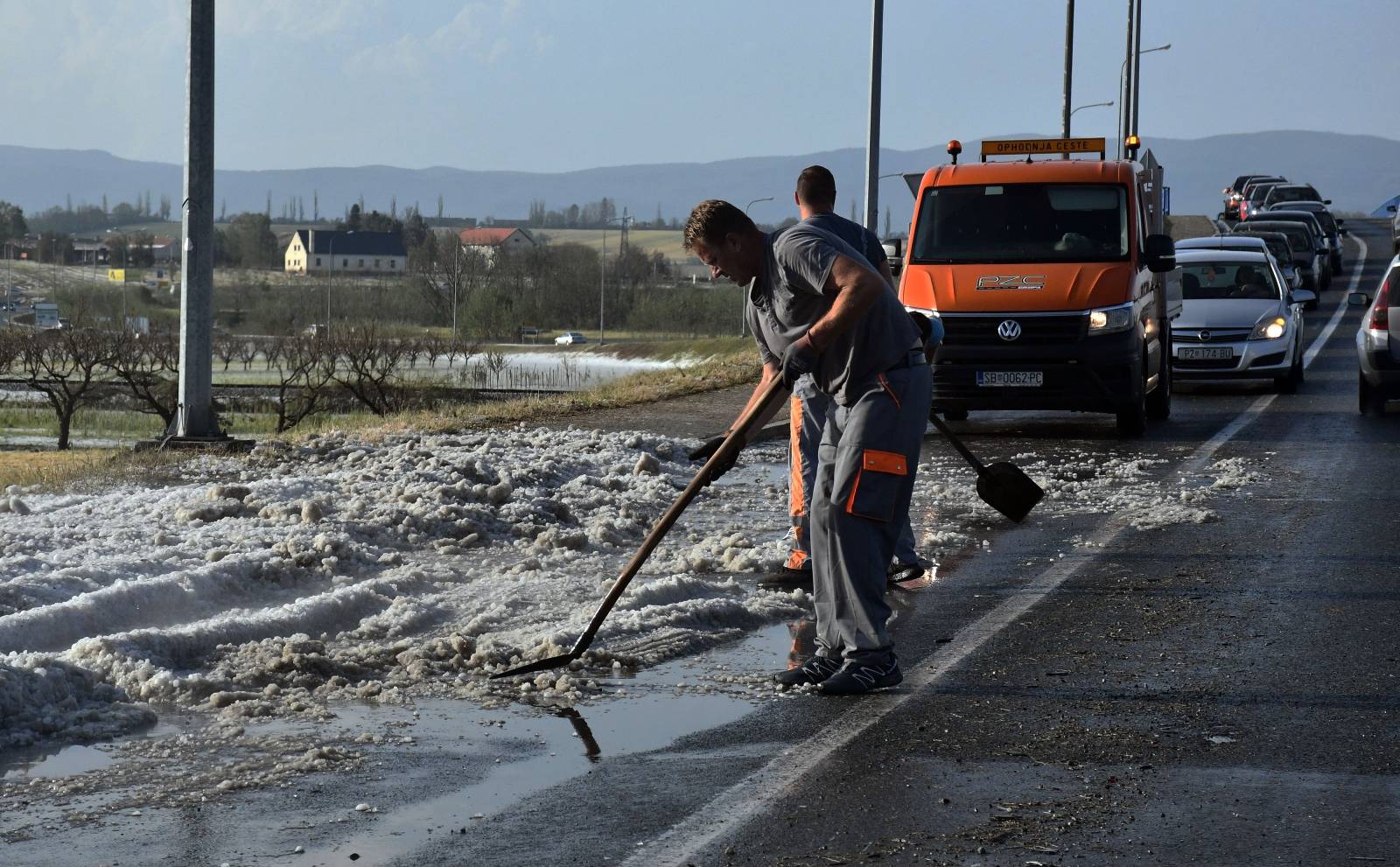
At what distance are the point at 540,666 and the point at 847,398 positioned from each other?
60.0 inches

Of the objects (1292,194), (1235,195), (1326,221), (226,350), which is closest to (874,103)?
(1326,221)

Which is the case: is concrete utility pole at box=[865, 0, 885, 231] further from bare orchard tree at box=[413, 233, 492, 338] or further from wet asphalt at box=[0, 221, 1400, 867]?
bare orchard tree at box=[413, 233, 492, 338]

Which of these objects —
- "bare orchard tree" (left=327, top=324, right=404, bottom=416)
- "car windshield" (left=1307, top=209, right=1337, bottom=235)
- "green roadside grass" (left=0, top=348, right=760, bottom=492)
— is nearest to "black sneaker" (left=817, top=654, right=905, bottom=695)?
"green roadside grass" (left=0, top=348, right=760, bottom=492)

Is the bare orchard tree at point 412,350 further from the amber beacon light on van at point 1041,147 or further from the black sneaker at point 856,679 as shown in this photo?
the black sneaker at point 856,679

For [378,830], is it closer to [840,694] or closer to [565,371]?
[840,694]

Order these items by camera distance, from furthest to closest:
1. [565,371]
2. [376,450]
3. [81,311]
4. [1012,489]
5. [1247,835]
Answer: [81,311], [565,371], [376,450], [1012,489], [1247,835]

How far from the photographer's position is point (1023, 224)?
16125mm

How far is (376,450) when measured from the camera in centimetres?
1290

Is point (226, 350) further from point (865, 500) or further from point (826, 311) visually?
point (865, 500)

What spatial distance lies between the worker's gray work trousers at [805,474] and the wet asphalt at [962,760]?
0.84ft

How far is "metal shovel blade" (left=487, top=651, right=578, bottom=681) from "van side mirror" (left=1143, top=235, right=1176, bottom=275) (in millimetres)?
10381

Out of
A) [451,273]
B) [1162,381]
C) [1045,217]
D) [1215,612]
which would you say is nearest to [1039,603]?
[1215,612]

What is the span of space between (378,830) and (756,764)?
121 cm

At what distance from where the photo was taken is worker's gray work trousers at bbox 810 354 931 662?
6137mm
